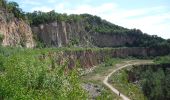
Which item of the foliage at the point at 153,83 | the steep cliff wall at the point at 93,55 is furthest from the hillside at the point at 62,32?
the foliage at the point at 153,83

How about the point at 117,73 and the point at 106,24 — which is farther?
the point at 106,24

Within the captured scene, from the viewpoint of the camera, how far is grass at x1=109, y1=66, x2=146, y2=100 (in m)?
66.4

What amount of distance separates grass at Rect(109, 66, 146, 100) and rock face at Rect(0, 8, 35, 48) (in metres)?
17.6

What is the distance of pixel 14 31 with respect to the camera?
7731cm

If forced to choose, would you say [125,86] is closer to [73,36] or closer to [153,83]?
[153,83]

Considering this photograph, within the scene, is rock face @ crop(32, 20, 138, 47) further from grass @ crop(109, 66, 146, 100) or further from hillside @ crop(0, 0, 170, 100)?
grass @ crop(109, 66, 146, 100)

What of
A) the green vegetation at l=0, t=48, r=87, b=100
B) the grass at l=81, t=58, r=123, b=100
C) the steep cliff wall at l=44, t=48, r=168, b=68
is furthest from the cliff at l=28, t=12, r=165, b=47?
the green vegetation at l=0, t=48, r=87, b=100

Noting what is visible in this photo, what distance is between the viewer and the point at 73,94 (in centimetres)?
2534

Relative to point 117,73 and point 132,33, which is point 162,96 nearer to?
point 117,73

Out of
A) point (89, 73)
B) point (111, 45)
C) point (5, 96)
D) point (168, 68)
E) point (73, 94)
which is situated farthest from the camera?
point (111, 45)

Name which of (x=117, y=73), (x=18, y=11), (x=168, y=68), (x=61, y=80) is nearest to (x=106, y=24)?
(x=168, y=68)

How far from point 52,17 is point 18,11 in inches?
899

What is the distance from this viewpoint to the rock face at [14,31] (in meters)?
71.4

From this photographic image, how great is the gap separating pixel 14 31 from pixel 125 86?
21.9 m
